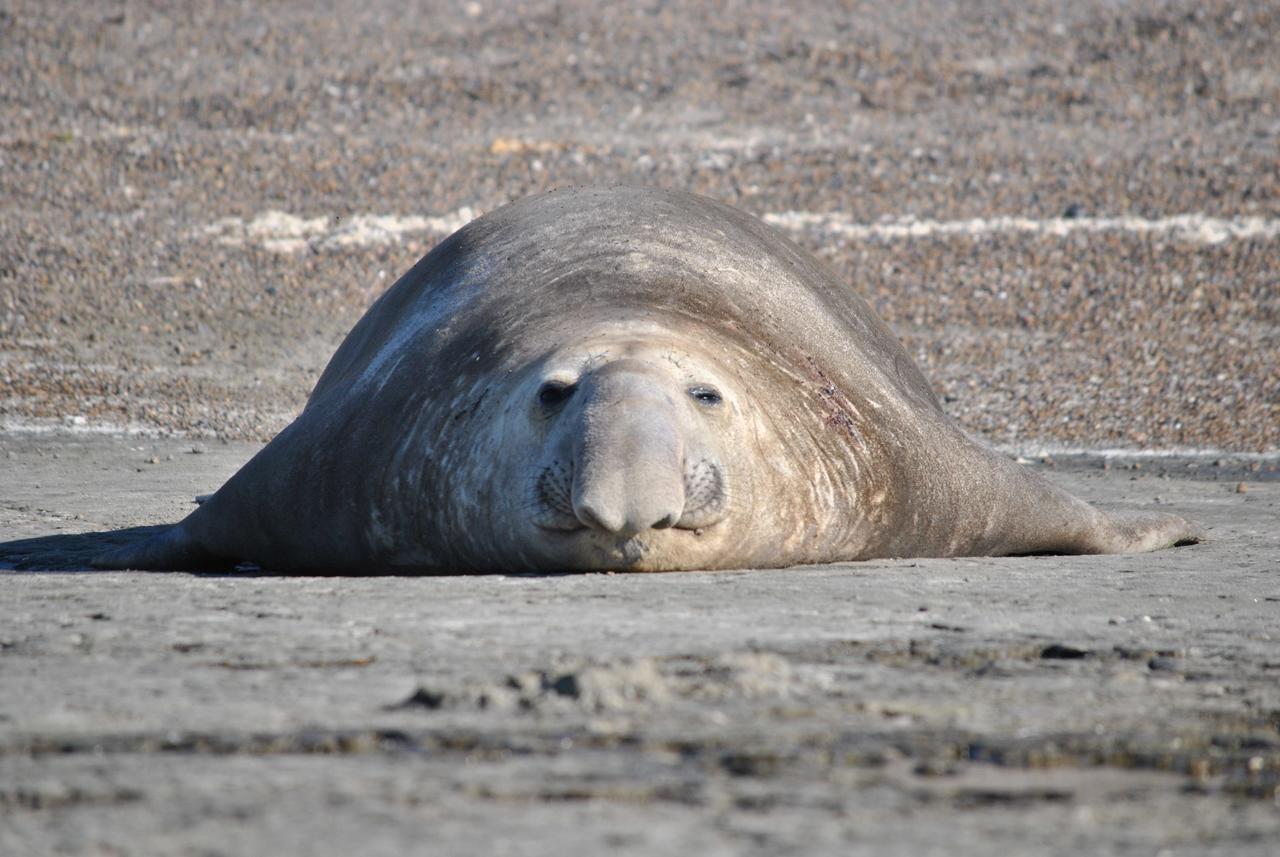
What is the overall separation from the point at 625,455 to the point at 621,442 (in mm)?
42

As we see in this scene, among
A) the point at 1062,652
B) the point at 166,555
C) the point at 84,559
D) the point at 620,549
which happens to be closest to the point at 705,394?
the point at 620,549

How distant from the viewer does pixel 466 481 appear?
4.64m

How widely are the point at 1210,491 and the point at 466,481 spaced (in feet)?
13.9

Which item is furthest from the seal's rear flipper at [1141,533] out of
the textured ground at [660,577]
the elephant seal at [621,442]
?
the textured ground at [660,577]

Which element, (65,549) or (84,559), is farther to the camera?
(65,549)

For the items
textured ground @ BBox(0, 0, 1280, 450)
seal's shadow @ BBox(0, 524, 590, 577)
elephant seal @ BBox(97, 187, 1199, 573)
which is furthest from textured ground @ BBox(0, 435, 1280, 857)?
textured ground @ BBox(0, 0, 1280, 450)

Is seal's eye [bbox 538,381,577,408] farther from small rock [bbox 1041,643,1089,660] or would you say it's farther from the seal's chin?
small rock [bbox 1041,643,1089,660]

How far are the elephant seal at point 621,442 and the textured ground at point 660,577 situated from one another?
0.83ft

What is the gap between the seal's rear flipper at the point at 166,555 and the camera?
513 cm

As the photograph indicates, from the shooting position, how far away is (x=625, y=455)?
13.1 feet

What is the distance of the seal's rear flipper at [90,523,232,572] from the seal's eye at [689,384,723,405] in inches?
67.8

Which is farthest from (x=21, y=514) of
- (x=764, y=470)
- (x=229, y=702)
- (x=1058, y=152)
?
(x=1058, y=152)

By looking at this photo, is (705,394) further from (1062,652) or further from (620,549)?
(1062,652)

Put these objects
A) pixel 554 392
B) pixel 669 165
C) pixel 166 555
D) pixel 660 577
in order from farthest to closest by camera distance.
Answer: pixel 669 165
pixel 166 555
pixel 554 392
pixel 660 577
